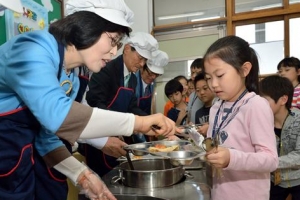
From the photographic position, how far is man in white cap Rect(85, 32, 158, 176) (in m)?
1.31

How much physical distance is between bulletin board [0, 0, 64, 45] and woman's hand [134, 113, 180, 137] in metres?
0.76

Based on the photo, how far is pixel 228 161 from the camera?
74 centimetres

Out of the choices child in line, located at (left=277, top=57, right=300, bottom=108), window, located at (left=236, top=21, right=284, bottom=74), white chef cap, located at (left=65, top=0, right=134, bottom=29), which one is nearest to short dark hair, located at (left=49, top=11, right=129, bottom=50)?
white chef cap, located at (left=65, top=0, right=134, bottom=29)

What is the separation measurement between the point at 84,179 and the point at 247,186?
516 mm

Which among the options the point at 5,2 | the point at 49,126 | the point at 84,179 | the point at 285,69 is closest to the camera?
the point at 5,2

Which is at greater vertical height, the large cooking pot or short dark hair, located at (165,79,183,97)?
short dark hair, located at (165,79,183,97)

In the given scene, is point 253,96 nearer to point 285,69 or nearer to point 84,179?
point 84,179

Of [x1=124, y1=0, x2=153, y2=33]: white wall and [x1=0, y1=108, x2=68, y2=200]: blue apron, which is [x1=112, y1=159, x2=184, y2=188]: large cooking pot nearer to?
[x1=0, y1=108, x2=68, y2=200]: blue apron

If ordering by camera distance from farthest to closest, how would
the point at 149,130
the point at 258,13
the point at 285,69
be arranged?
the point at 258,13 → the point at 285,69 → the point at 149,130

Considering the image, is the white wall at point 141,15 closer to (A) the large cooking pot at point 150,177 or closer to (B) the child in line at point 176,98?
(B) the child in line at point 176,98

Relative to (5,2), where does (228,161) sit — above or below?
below

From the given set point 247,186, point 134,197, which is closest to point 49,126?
point 134,197

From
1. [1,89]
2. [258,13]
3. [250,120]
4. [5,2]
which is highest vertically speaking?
[258,13]

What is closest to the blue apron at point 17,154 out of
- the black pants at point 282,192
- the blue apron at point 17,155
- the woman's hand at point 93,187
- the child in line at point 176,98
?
the blue apron at point 17,155
